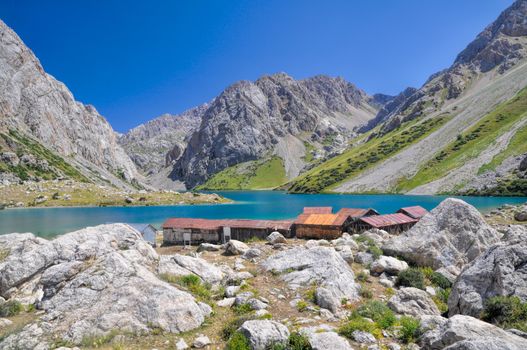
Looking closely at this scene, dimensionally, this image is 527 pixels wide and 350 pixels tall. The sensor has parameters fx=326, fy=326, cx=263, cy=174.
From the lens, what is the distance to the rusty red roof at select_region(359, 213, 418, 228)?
41031mm

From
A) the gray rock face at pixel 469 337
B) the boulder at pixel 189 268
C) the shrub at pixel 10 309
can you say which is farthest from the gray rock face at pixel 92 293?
the gray rock face at pixel 469 337

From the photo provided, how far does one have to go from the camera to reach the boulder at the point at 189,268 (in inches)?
813

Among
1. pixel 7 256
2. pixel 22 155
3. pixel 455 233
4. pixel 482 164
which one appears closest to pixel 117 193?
pixel 22 155

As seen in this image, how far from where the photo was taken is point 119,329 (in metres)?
15.0

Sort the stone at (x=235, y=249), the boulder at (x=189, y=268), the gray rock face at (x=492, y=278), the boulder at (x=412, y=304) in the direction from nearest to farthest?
the gray rock face at (x=492, y=278) → the boulder at (x=412, y=304) → the boulder at (x=189, y=268) → the stone at (x=235, y=249)

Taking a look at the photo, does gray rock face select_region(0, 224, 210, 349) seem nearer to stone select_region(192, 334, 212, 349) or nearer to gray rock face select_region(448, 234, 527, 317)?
stone select_region(192, 334, 212, 349)

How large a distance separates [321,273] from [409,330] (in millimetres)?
7152

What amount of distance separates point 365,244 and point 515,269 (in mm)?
15796

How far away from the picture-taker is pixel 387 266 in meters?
24.7

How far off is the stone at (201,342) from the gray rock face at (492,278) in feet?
40.9

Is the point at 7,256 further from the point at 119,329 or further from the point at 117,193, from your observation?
the point at 117,193

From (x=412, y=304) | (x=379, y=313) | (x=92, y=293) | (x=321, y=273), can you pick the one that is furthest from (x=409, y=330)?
(x=92, y=293)

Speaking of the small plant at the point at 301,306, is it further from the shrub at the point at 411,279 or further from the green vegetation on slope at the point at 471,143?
the green vegetation on slope at the point at 471,143

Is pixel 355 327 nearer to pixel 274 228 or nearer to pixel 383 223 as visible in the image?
pixel 274 228
